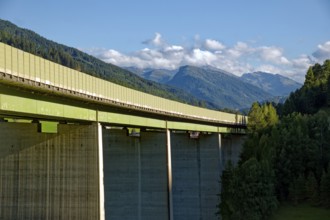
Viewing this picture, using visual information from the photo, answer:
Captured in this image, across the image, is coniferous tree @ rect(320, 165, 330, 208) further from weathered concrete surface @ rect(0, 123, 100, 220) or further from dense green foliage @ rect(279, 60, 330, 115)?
dense green foliage @ rect(279, 60, 330, 115)

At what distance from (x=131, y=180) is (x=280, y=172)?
24.4 m

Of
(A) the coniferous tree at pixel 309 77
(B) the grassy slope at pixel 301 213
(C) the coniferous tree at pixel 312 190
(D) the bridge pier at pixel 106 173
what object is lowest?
(B) the grassy slope at pixel 301 213

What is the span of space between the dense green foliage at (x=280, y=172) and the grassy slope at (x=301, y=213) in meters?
0.93

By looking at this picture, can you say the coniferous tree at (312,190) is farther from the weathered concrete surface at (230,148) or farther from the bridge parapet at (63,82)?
the bridge parapet at (63,82)

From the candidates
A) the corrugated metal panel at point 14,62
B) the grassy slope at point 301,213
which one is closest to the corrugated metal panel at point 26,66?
the corrugated metal panel at point 14,62

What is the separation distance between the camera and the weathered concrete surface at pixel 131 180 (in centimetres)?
4312

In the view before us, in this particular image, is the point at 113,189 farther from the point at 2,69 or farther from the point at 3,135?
the point at 2,69

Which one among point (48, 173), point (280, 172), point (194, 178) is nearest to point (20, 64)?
point (48, 173)

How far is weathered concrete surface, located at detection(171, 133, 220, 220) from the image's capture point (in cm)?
5409

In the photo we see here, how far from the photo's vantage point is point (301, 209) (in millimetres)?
54500

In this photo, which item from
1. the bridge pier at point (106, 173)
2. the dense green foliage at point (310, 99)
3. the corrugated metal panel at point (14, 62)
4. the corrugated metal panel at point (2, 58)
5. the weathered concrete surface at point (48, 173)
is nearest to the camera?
the corrugated metal panel at point (2, 58)

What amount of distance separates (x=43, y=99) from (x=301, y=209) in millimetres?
39495

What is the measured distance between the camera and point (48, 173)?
2691 centimetres

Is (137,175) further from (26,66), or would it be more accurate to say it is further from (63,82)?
(26,66)
